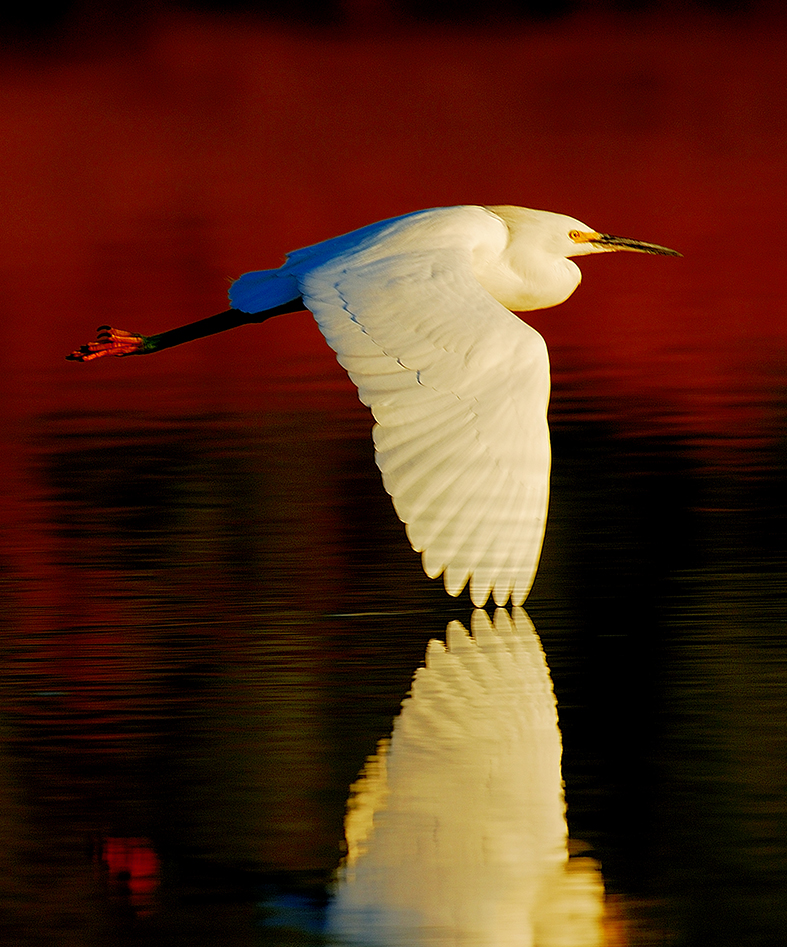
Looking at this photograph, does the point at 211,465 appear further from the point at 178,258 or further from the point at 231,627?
the point at 178,258

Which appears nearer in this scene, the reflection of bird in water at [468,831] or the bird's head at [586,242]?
the reflection of bird in water at [468,831]

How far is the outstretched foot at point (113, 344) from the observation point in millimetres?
7422

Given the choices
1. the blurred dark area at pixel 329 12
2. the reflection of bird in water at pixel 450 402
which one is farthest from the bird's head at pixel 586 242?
the blurred dark area at pixel 329 12

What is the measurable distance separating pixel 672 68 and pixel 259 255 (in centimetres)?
473

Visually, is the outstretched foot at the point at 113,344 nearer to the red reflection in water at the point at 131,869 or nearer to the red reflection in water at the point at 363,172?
the red reflection in water at the point at 363,172

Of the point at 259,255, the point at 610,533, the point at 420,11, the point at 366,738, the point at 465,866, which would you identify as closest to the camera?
the point at 465,866

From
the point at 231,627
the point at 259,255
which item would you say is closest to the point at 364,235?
the point at 231,627

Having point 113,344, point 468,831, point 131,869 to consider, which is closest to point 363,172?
point 113,344

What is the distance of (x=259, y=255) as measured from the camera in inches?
561

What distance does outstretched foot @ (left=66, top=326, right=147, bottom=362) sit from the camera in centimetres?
742

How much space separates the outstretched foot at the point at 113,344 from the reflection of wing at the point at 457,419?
2.35m

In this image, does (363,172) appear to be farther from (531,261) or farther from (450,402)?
(450,402)

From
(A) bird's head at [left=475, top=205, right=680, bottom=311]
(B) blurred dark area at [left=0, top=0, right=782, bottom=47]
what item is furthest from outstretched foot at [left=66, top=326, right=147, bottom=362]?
(B) blurred dark area at [left=0, top=0, right=782, bottom=47]

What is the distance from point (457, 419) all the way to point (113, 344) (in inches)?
118
